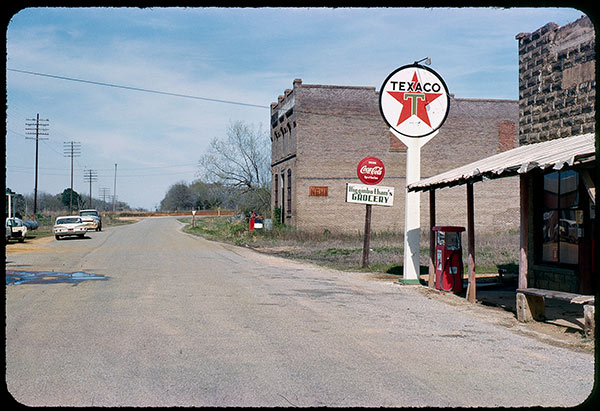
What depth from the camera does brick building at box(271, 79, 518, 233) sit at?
4125cm

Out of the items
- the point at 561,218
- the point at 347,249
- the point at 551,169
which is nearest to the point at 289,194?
the point at 347,249

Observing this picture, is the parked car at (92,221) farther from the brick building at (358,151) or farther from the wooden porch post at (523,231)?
the wooden porch post at (523,231)

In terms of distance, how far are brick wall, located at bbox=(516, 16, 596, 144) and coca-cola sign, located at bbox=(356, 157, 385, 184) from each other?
581 cm

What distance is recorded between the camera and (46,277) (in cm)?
1537

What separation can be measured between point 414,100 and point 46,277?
10.4 meters

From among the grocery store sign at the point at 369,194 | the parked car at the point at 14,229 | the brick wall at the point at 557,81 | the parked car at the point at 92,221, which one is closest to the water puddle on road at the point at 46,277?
the grocery store sign at the point at 369,194

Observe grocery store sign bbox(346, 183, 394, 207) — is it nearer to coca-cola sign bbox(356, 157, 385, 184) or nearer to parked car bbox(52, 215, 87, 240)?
coca-cola sign bbox(356, 157, 385, 184)

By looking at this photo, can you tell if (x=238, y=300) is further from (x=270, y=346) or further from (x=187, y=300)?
(x=270, y=346)

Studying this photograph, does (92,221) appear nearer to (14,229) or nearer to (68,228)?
(68,228)

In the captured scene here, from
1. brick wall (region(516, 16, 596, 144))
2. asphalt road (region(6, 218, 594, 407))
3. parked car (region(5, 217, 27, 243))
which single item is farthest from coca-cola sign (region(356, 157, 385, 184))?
parked car (region(5, 217, 27, 243))

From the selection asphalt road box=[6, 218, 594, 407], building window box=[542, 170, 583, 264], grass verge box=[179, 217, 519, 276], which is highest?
building window box=[542, 170, 583, 264]

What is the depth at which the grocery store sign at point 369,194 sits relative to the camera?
1900cm

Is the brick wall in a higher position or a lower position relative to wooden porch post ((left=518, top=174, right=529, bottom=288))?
higher

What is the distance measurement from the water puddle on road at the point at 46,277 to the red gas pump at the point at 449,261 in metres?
8.24
